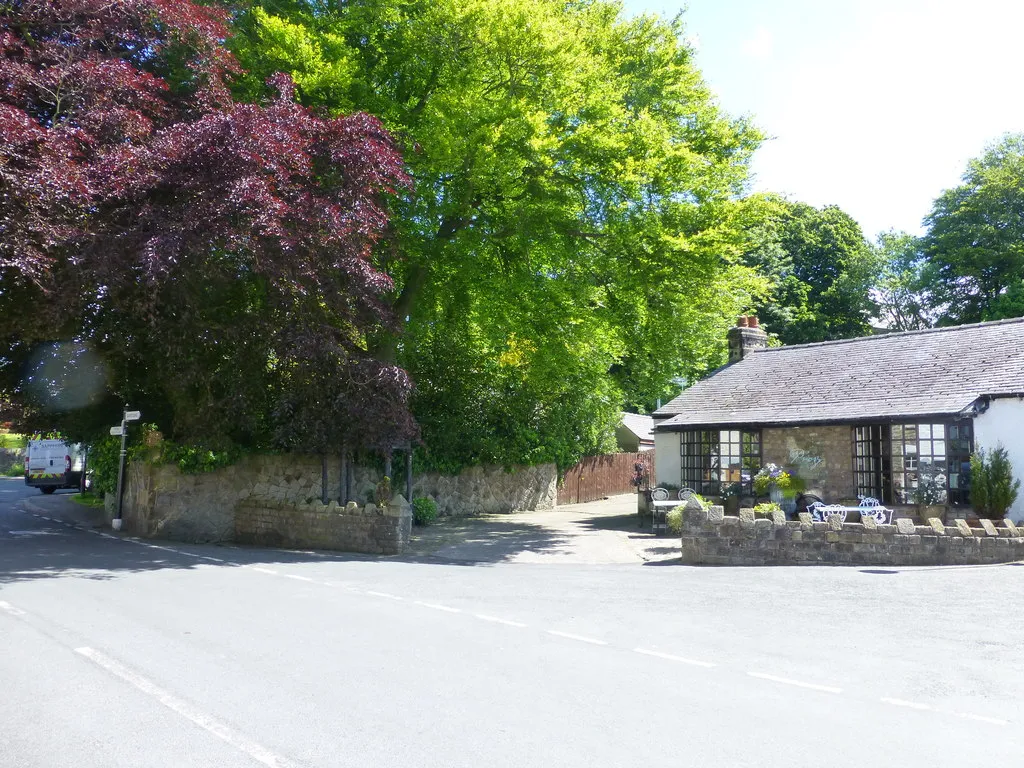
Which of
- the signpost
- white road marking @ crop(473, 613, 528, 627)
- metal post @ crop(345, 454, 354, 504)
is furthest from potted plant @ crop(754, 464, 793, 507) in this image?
the signpost

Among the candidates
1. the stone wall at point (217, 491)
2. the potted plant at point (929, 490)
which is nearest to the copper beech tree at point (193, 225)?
the stone wall at point (217, 491)

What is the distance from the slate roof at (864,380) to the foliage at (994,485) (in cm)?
121

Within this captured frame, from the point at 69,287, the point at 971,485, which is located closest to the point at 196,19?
the point at 69,287

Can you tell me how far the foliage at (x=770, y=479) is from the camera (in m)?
19.1

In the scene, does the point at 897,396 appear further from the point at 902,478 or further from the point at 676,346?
the point at 676,346

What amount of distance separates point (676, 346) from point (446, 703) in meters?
15.6

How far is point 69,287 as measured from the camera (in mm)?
13219

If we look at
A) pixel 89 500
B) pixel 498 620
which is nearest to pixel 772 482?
pixel 498 620

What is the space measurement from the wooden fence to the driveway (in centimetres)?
491

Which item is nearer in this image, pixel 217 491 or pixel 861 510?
pixel 861 510

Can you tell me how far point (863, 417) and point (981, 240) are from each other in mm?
25920

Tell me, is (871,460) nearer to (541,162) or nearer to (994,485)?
(994,485)

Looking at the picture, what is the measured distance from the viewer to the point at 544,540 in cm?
1820

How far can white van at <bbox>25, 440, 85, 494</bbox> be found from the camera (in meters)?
36.9
